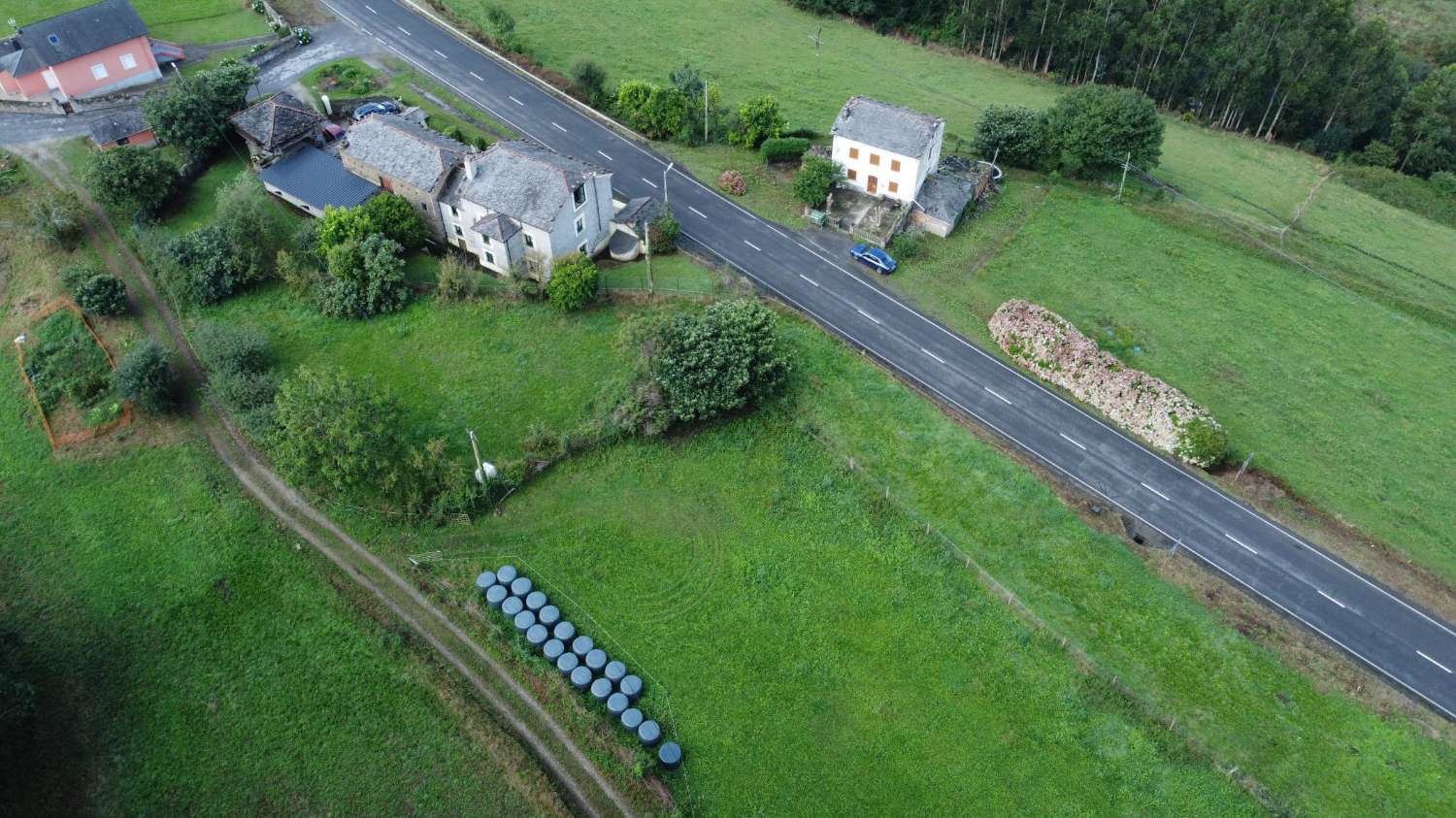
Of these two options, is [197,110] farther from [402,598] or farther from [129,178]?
[402,598]

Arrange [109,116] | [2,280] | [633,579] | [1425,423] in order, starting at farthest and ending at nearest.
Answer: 1. [109,116]
2. [2,280]
3. [1425,423]
4. [633,579]

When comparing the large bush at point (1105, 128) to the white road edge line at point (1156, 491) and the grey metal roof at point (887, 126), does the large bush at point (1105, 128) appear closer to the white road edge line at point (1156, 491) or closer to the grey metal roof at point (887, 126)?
the grey metal roof at point (887, 126)

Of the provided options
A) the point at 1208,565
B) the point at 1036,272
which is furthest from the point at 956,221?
the point at 1208,565

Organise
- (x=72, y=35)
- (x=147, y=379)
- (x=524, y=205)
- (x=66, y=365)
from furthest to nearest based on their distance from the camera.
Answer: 1. (x=72, y=35)
2. (x=524, y=205)
3. (x=66, y=365)
4. (x=147, y=379)

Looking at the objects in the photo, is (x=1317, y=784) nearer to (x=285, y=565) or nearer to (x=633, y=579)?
(x=633, y=579)

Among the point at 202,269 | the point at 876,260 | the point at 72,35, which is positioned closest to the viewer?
the point at 202,269

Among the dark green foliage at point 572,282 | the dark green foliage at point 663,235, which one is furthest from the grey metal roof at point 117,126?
the dark green foliage at point 663,235

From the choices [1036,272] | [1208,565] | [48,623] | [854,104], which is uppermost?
[854,104]

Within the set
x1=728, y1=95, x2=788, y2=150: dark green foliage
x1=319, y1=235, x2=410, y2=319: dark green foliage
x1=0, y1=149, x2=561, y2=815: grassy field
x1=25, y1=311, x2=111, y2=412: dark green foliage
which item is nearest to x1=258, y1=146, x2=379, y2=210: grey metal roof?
x1=319, y1=235, x2=410, y2=319: dark green foliage

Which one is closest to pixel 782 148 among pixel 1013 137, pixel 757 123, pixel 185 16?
pixel 757 123
